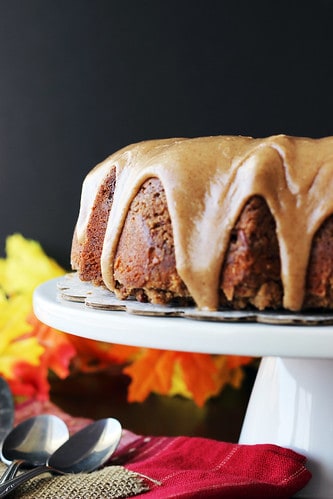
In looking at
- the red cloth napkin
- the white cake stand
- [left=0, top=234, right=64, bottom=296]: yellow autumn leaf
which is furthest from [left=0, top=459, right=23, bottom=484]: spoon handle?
[left=0, top=234, right=64, bottom=296]: yellow autumn leaf

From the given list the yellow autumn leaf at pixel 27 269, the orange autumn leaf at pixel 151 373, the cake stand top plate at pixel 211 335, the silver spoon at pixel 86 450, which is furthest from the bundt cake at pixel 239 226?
the yellow autumn leaf at pixel 27 269

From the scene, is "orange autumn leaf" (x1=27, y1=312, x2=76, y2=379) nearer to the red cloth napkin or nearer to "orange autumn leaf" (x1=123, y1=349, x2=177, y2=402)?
"orange autumn leaf" (x1=123, y1=349, x2=177, y2=402)

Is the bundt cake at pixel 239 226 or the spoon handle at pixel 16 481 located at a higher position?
the bundt cake at pixel 239 226

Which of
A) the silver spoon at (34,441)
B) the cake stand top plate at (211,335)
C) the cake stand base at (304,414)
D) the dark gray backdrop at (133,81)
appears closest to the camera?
the cake stand top plate at (211,335)

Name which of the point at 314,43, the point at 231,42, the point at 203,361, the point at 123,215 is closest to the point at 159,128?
the point at 231,42

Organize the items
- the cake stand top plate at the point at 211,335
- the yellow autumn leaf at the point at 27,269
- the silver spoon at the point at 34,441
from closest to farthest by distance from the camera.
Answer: the cake stand top plate at the point at 211,335 → the silver spoon at the point at 34,441 → the yellow autumn leaf at the point at 27,269

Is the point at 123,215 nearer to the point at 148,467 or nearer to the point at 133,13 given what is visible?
the point at 148,467

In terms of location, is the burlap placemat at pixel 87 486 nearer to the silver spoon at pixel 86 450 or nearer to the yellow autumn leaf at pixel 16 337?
the silver spoon at pixel 86 450

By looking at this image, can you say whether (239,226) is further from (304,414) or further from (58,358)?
(58,358)
